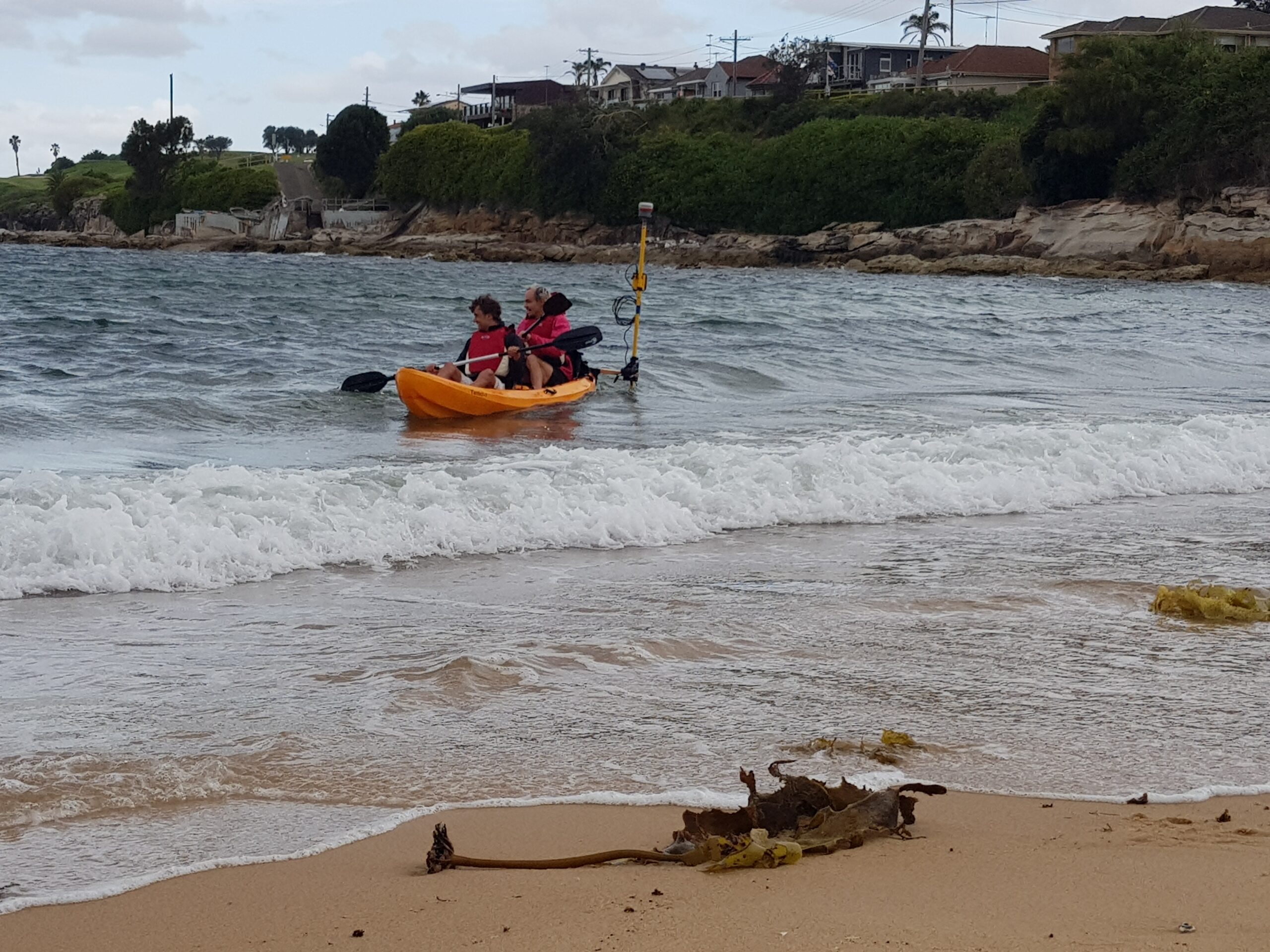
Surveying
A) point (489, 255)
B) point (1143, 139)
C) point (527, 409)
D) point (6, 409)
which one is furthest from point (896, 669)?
point (489, 255)

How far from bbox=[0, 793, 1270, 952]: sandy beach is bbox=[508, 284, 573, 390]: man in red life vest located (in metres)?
10.2

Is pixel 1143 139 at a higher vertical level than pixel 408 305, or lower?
higher

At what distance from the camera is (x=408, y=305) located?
98.0ft

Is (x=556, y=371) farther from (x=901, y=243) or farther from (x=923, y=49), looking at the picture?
(x=923, y=49)

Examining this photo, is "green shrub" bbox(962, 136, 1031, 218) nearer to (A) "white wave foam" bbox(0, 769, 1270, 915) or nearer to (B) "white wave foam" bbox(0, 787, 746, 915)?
(A) "white wave foam" bbox(0, 769, 1270, 915)

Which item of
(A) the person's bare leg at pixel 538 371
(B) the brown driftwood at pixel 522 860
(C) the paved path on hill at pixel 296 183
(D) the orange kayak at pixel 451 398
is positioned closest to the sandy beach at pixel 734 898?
(B) the brown driftwood at pixel 522 860

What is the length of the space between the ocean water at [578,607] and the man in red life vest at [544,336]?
0.53 metres

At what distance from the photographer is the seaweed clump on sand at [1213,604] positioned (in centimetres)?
524

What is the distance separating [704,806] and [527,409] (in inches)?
383

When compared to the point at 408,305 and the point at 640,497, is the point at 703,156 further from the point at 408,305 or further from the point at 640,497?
the point at 640,497

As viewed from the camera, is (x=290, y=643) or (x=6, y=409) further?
(x=6, y=409)

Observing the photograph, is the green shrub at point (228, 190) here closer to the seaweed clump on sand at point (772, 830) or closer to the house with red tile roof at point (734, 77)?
the house with red tile roof at point (734, 77)

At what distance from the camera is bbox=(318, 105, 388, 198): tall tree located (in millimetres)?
88812

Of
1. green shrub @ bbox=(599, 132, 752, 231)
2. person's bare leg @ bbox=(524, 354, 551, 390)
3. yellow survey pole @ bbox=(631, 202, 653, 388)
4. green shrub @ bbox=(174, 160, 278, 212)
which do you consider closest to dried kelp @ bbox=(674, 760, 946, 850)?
person's bare leg @ bbox=(524, 354, 551, 390)
